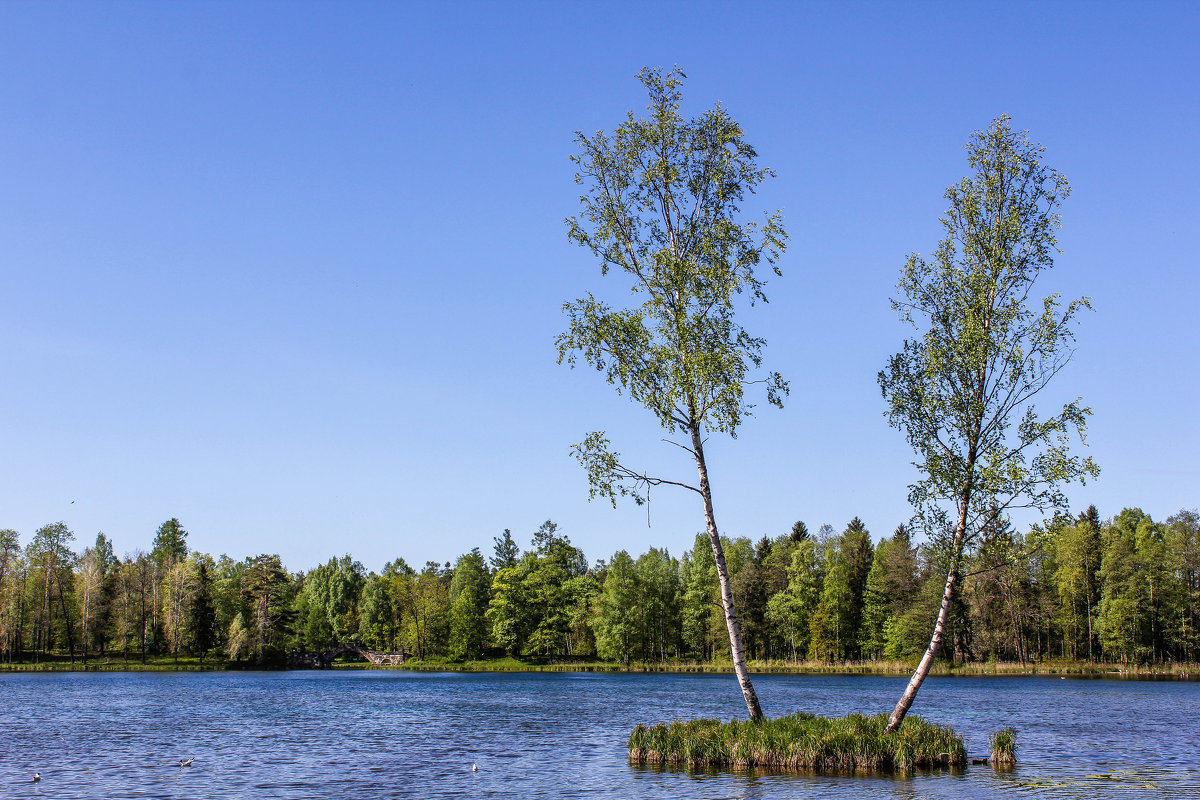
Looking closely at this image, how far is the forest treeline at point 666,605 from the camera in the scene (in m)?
92.2

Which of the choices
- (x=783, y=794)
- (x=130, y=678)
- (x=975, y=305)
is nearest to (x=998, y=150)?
(x=975, y=305)

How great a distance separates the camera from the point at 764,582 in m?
110

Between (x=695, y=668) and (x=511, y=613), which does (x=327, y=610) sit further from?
(x=695, y=668)

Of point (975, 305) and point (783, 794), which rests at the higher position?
point (975, 305)

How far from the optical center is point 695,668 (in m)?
107

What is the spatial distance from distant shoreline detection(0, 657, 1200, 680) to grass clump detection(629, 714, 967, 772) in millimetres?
70580

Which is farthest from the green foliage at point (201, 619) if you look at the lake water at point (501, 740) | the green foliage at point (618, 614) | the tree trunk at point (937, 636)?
the tree trunk at point (937, 636)

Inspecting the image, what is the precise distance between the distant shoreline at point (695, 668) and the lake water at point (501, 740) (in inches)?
728

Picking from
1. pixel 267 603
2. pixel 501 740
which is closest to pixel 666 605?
pixel 267 603

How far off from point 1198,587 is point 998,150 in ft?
284

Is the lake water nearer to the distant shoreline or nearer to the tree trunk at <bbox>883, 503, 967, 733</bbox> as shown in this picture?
the tree trunk at <bbox>883, 503, 967, 733</bbox>

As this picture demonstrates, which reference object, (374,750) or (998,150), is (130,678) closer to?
(374,750)

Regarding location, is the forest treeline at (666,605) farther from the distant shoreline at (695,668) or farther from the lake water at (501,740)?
the lake water at (501,740)

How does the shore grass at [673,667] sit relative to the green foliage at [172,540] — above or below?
below
